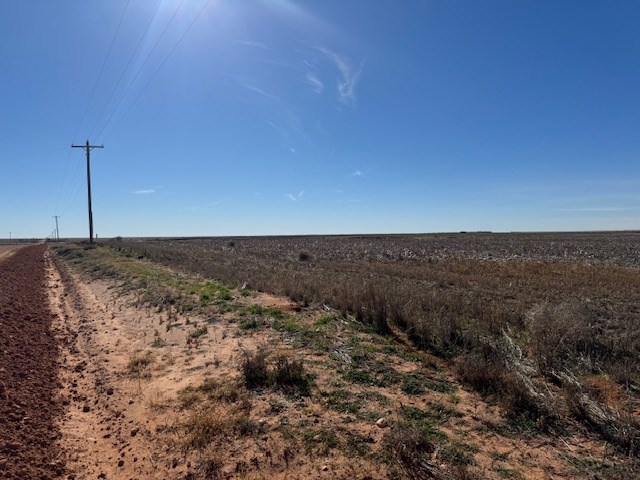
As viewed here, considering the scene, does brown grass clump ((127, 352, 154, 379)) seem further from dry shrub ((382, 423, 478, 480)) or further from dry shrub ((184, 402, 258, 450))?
dry shrub ((382, 423, 478, 480))

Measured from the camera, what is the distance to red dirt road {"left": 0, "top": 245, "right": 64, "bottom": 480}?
492 cm

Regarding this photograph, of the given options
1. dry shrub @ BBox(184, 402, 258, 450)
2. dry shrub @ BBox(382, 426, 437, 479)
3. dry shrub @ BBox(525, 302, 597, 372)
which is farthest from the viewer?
dry shrub @ BBox(525, 302, 597, 372)

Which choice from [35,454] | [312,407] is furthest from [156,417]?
[312,407]

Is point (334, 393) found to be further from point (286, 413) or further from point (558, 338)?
point (558, 338)

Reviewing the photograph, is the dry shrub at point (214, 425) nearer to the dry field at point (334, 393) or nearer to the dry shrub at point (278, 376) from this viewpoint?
the dry field at point (334, 393)

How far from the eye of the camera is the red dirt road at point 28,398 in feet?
16.1

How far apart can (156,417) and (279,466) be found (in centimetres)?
228

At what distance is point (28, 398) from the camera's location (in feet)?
21.9

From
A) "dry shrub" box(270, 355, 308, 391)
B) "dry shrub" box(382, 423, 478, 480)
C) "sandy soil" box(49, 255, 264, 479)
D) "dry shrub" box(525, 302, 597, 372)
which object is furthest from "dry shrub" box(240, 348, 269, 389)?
"dry shrub" box(525, 302, 597, 372)

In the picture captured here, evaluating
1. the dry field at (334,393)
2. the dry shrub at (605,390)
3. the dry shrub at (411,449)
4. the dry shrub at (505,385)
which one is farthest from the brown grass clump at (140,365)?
the dry shrub at (605,390)

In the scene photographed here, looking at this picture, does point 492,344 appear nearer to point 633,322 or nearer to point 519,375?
point 519,375

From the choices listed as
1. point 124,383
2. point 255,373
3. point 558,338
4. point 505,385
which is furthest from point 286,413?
point 558,338

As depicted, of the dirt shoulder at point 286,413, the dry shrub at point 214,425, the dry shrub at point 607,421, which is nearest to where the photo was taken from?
the dirt shoulder at point 286,413

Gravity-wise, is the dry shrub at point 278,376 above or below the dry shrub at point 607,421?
above
